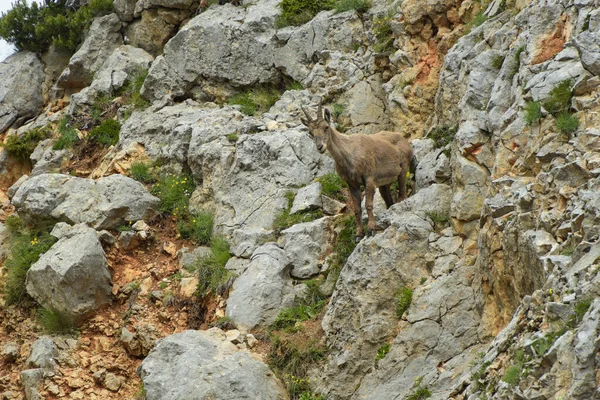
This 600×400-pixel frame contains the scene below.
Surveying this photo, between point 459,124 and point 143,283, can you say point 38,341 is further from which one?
point 459,124

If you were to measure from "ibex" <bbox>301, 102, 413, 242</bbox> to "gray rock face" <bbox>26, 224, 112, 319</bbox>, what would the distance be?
6.06m

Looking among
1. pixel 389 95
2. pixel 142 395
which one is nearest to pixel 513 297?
pixel 142 395

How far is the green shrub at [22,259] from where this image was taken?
19.7 m

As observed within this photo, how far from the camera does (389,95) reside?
→ 20.7m

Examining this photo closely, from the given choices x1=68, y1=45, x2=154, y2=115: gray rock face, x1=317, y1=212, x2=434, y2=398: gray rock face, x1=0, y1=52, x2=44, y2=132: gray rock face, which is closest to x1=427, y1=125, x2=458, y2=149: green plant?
x1=317, y1=212, x2=434, y2=398: gray rock face

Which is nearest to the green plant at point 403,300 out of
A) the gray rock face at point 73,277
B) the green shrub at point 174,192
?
the gray rock face at point 73,277

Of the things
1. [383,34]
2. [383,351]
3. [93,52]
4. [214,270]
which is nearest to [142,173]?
[214,270]

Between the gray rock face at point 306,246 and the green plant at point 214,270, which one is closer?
the gray rock face at point 306,246

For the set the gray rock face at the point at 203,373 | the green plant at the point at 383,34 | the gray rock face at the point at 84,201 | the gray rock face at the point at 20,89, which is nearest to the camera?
the gray rock face at the point at 203,373

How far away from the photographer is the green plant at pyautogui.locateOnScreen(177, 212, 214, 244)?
1984 cm

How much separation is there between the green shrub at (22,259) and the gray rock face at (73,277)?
1.04m

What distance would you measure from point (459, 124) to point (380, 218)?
262 cm

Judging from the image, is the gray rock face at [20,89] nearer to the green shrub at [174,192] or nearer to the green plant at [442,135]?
the green shrub at [174,192]

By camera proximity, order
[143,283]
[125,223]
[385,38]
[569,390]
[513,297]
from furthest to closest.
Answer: [385,38] → [125,223] → [143,283] → [513,297] → [569,390]
